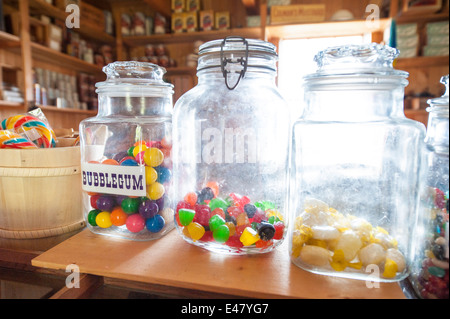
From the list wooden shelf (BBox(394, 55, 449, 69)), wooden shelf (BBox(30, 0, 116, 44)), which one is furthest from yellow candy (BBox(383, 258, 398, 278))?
wooden shelf (BBox(30, 0, 116, 44))

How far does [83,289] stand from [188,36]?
259 cm

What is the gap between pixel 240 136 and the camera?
1.83 feet

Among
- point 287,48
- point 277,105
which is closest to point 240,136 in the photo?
point 277,105

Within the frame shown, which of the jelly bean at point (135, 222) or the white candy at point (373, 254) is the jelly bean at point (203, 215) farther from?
the white candy at point (373, 254)

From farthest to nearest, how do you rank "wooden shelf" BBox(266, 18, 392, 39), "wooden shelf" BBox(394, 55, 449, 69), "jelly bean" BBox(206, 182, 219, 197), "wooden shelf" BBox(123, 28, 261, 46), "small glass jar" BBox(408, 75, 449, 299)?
"wooden shelf" BBox(123, 28, 261, 46) < "wooden shelf" BBox(266, 18, 392, 39) < "wooden shelf" BBox(394, 55, 449, 69) < "jelly bean" BBox(206, 182, 219, 197) < "small glass jar" BBox(408, 75, 449, 299)

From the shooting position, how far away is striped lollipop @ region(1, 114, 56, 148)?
635mm

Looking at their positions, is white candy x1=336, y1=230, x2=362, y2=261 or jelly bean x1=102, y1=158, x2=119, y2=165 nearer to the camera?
white candy x1=336, y1=230, x2=362, y2=261

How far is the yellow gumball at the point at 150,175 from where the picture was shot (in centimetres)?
53

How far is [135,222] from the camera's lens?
0.54 meters

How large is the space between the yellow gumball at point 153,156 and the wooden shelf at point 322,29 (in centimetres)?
217

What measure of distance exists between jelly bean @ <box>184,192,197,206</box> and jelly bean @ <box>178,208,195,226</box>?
3cm

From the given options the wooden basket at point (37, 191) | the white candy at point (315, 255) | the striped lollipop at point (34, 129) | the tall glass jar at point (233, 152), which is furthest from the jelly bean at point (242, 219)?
the striped lollipop at point (34, 129)

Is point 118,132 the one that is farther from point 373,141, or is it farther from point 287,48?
point 287,48

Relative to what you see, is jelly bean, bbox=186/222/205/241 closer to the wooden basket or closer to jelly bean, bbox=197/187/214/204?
jelly bean, bbox=197/187/214/204
